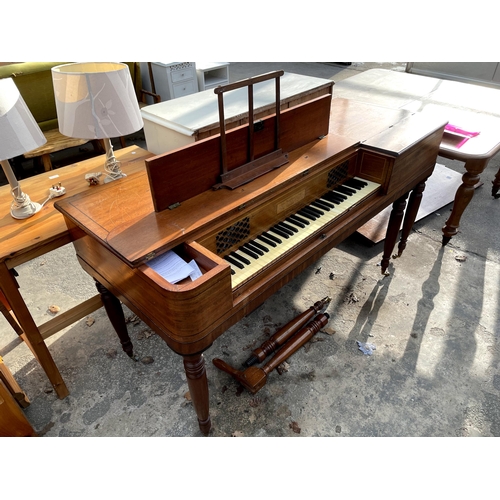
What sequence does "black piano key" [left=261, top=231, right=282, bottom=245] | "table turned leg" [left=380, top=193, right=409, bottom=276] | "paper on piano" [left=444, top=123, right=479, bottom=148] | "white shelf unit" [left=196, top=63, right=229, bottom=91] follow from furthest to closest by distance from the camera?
"white shelf unit" [left=196, top=63, right=229, bottom=91], "paper on piano" [left=444, top=123, right=479, bottom=148], "table turned leg" [left=380, top=193, right=409, bottom=276], "black piano key" [left=261, top=231, right=282, bottom=245]

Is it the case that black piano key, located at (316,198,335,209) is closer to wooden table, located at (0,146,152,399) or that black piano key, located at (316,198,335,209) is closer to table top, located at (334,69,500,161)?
wooden table, located at (0,146,152,399)

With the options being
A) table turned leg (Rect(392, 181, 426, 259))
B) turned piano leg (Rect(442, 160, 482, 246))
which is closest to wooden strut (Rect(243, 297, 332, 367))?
table turned leg (Rect(392, 181, 426, 259))

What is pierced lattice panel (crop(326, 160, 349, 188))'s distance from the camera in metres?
2.54

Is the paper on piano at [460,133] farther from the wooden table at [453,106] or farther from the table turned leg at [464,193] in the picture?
the table turned leg at [464,193]

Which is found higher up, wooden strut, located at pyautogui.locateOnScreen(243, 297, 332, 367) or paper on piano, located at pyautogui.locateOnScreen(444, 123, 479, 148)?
paper on piano, located at pyautogui.locateOnScreen(444, 123, 479, 148)

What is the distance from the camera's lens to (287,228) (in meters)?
2.28

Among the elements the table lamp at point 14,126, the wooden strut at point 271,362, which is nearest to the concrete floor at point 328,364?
the wooden strut at point 271,362

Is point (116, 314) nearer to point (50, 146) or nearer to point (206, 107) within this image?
point (206, 107)

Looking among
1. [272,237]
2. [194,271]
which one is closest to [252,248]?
[272,237]

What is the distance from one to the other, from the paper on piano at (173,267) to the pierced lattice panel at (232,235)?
30 centimetres

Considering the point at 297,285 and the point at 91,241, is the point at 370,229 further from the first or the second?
the point at 91,241

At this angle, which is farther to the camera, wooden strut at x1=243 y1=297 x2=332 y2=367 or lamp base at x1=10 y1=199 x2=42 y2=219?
wooden strut at x1=243 y1=297 x2=332 y2=367

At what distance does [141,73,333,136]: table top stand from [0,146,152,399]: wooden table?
36cm

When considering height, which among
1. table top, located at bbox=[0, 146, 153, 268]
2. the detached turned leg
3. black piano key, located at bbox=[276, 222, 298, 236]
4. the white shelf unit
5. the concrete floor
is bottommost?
the concrete floor
